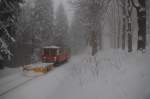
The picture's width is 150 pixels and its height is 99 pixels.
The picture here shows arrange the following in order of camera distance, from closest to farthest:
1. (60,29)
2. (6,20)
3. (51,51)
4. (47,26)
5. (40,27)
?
(6,20), (51,51), (40,27), (47,26), (60,29)

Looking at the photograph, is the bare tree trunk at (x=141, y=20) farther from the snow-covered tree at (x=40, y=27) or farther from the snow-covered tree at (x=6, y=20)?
the snow-covered tree at (x=40, y=27)

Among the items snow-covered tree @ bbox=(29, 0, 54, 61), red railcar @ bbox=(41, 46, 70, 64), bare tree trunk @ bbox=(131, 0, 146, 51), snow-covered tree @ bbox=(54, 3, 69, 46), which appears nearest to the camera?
bare tree trunk @ bbox=(131, 0, 146, 51)

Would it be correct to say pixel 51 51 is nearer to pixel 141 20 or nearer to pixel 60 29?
pixel 141 20

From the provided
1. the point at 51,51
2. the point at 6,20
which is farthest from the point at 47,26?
the point at 6,20

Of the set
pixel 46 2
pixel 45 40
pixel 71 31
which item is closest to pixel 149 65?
pixel 45 40

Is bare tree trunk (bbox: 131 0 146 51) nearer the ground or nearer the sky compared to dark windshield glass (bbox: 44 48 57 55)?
nearer the sky

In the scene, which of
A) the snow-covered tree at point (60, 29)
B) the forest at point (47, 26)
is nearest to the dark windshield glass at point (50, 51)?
the forest at point (47, 26)

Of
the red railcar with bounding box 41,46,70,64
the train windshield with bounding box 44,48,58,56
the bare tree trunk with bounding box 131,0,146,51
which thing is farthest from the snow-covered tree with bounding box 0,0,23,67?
the train windshield with bounding box 44,48,58,56

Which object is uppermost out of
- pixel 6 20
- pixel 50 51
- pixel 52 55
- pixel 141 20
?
pixel 6 20

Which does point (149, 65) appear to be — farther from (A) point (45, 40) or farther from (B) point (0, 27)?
(A) point (45, 40)

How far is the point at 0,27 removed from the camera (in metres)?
17.5

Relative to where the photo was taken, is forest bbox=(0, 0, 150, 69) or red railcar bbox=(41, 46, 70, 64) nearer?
forest bbox=(0, 0, 150, 69)

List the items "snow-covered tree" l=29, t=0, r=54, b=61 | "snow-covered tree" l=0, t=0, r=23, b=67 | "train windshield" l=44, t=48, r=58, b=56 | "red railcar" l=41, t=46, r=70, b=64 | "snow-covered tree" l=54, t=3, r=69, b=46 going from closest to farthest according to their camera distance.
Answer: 1. "snow-covered tree" l=0, t=0, r=23, b=67
2. "red railcar" l=41, t=46, r=70, b=64
3. "train windshield" l=44, t=48, r=58, b=56
4. "snow-covered tree" l=29, t=0, r=54, b=61
5. "snow-covered tree" l=54, t=3, r=69, b=46

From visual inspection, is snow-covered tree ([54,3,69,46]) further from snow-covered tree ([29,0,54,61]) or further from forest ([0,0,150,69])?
snow-covered tree ([29,0,54,61])
